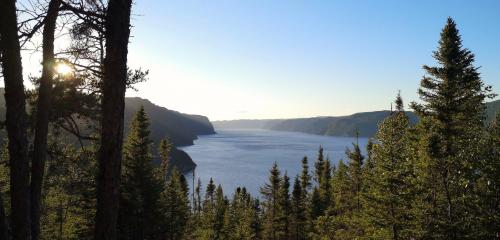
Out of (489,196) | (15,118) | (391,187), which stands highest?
(15,118)

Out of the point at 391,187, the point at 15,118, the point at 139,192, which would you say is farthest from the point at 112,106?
the point at 139,192

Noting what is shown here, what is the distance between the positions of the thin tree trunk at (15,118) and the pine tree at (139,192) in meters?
20.8

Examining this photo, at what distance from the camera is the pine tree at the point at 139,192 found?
28.1 m

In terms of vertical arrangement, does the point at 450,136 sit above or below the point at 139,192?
above

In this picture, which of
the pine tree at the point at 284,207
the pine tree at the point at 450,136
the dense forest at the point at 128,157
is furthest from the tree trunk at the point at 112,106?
the pine tree at the point at 284,207

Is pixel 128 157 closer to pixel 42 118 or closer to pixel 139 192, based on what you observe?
pixel 139 192

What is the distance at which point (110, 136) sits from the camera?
6.11 metres

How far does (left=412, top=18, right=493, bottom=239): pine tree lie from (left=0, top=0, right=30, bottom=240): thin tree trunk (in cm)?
1723

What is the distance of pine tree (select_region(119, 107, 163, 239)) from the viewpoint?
28109mm

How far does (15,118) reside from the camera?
22.4 feet

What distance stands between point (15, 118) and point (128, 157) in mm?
24817

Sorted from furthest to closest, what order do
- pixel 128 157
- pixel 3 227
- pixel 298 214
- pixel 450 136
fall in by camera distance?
1. pixel 298 214
2. pixel 128 157
3. pixel 450 136
4. pixel 3 227

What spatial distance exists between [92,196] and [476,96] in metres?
24.1

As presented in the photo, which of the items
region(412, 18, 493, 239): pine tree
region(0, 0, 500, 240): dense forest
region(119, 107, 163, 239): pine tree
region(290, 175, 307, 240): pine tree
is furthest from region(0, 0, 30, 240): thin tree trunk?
region(290, 175, 307, 240): pine tree
